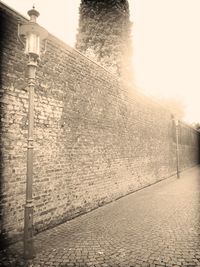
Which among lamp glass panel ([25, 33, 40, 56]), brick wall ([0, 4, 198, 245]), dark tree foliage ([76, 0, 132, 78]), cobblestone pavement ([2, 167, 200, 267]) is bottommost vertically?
cobblestone pavement ([2, 167, 200, 267])

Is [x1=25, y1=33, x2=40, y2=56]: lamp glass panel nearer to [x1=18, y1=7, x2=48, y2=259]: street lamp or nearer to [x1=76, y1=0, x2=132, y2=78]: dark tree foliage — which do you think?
[x1=18, y1=7, x2=48, y2=259]: street lamp

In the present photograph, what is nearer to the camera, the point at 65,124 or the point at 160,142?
the point at 65,124

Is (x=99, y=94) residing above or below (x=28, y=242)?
above

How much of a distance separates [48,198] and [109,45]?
60.1 feet

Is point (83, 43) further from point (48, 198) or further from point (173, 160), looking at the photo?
point (48, 198)

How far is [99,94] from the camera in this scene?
845 cm

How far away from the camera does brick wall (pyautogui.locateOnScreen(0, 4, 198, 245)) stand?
5.03 metres

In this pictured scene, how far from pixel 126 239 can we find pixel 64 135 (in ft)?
9.38

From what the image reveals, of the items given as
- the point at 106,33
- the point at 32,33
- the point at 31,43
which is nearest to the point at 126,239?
the point at 31,43

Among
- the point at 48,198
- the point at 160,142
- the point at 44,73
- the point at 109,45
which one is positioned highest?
the point at 109,45

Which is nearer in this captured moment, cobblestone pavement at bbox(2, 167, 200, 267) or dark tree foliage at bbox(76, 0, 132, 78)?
cobblestone pavement at bbox(2, 167, 200, 267)

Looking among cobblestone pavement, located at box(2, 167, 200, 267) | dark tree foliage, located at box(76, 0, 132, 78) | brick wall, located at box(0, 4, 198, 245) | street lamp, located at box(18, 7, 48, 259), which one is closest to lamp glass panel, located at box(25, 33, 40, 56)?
street lamp, located at box(18, 7, 48, 259)

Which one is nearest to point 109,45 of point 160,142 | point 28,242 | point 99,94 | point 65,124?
point 160,142

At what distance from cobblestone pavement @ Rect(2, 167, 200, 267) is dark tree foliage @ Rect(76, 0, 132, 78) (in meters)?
16.2
